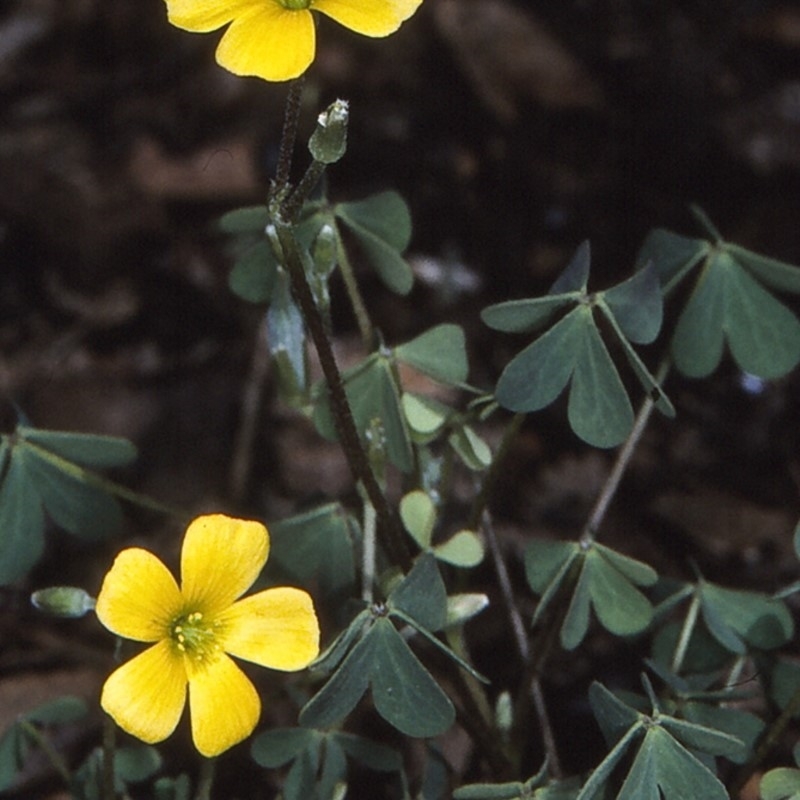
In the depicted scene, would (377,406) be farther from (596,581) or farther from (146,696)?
(146,696)

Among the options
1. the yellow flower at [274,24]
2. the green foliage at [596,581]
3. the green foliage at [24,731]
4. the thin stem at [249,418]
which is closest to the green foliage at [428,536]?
the green foliage at [596,581]

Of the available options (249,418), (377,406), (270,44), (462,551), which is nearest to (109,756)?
(462,551)

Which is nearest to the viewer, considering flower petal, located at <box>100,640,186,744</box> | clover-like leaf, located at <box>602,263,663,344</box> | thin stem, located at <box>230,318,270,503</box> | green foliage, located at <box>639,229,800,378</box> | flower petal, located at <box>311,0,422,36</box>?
flower petal, located at <box>311,0,422,36</box>

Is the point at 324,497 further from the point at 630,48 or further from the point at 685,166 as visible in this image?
the point at 630,48

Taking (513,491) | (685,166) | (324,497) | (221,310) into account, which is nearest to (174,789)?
(324,497)

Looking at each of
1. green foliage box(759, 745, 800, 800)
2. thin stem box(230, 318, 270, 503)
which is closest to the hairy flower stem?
green foliage box(759, 745, 800, 800)

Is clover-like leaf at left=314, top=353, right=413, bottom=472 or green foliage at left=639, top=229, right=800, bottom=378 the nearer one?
clover-like leaf at left=314, top=353, right=413, bottom=472

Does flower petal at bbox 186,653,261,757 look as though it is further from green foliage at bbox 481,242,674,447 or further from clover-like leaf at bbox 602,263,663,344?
clover-like leaf at bbox 602,263,663,344
